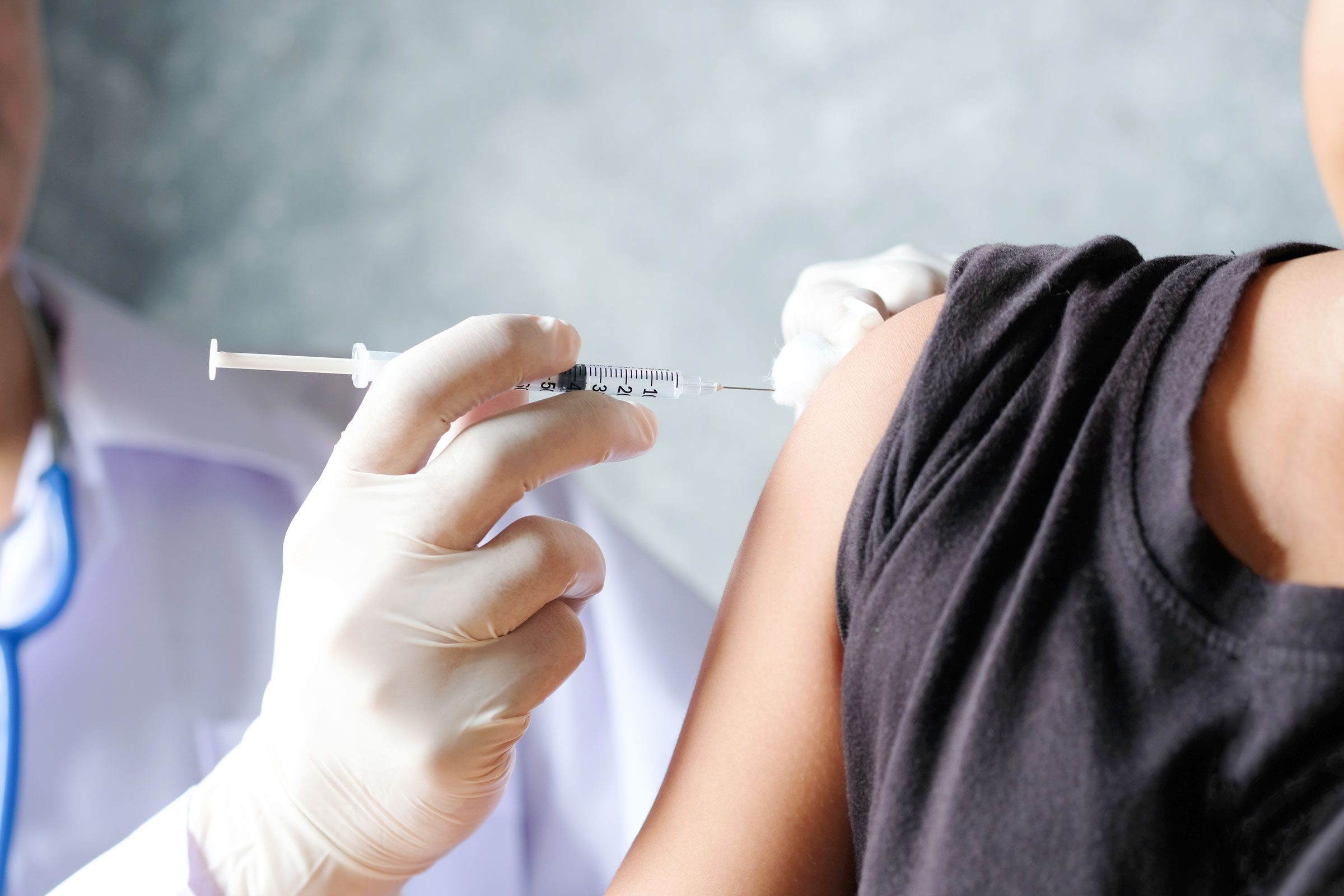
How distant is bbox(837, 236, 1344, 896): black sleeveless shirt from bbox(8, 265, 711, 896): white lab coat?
82cm

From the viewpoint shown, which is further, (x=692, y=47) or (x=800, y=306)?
(x=692, y=47)

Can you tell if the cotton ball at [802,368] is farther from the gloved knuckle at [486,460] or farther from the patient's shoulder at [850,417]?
the gloved knuckle at [486,460]

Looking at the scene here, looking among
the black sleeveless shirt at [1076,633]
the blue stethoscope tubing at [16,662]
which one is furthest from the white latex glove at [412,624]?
the blue stethoscope tubing at [16,662]

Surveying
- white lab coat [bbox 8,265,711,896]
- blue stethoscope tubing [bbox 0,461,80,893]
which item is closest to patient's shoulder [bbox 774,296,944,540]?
white lab coat [bbox 8,265,711,896]

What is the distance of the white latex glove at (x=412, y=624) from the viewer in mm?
844

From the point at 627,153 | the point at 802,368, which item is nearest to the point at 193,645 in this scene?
the point at 802,368

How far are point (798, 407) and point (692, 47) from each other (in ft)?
3.71

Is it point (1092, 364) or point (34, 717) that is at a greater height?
point (1092, 364)

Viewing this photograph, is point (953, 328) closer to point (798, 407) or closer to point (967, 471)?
point (967, 471)

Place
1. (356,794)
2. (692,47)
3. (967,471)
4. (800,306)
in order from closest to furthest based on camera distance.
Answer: (967,471) → (356,794) → (800,306) → (692,47)

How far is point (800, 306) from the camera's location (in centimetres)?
107

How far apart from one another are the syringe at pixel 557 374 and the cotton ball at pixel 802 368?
0.03 meters

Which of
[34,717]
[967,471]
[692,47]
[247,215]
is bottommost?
[34,717]

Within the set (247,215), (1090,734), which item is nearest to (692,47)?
(247,215)
